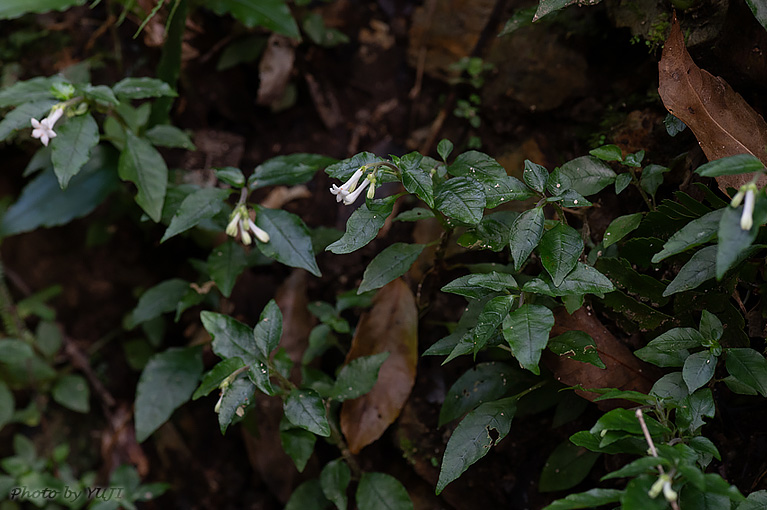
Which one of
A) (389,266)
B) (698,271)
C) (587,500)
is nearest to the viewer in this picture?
(587,500)

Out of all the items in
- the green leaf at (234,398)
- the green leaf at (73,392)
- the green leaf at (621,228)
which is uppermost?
the green leaf at (621,228)

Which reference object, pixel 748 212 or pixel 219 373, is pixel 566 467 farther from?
pixel 219 373

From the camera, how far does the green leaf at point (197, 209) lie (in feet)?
5.52

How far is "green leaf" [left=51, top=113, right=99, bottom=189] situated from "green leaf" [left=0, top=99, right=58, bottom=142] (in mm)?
86

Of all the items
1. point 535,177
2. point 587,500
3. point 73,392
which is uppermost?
point 535,177

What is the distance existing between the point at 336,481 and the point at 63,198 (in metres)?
1.77

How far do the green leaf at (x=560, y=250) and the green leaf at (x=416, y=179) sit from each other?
1.04ft

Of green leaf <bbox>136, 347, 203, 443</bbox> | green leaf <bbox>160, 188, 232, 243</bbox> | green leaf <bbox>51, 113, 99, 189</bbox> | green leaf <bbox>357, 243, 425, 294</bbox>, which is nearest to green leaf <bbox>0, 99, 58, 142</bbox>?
green leaf <bbox>51, 113, 99, 189</bbox>

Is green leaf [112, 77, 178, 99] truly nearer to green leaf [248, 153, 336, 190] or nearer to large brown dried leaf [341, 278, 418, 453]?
green leaf [248, 153, 336, 190]

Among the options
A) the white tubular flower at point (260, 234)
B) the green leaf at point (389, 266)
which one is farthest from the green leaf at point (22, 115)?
the green leaf at point (389, 266)

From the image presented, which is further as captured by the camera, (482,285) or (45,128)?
(45,128)

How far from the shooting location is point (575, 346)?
1.37 m

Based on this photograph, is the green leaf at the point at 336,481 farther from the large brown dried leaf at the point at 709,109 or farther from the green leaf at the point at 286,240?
the large brown dried leaf at the point at 709,109

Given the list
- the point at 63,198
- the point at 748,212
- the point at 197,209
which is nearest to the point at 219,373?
the point at 197,209
